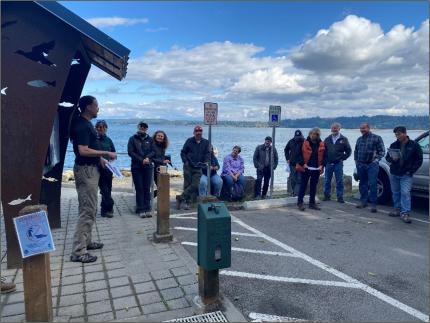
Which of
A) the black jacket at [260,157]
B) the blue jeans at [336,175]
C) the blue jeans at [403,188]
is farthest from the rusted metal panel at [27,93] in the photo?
the blue jeans at [336,175]

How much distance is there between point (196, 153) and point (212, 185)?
92cm

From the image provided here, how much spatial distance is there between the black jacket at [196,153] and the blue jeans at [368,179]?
3.68 m

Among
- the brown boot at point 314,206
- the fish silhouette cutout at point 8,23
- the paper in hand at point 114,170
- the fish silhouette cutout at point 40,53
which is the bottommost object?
the brown boot at point 314,206

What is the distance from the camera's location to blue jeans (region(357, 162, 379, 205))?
28.4 ft

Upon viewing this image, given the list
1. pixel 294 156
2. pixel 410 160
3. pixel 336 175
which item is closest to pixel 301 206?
pixel 294 156

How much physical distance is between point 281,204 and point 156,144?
3388mm

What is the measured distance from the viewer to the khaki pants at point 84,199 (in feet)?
16.3

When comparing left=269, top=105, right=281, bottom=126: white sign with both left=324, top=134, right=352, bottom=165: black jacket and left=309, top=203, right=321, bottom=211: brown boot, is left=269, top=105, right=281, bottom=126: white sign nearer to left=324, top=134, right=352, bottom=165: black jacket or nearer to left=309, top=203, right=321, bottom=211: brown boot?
left=324, top=134, right=352, bottom=165: black jacket

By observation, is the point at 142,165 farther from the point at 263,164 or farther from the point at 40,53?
the point at 263,164

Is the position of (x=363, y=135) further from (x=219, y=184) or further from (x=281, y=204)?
(x=219, y=184)

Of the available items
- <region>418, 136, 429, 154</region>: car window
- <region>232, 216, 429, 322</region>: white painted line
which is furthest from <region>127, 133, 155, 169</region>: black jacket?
<region>418, 136, 429, 154</region>: car window

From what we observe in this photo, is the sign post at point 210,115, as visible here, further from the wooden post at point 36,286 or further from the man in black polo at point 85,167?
the wooden post at point 36,286

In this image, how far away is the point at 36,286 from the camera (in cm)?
318

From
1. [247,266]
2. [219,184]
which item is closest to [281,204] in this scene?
[219,184]
